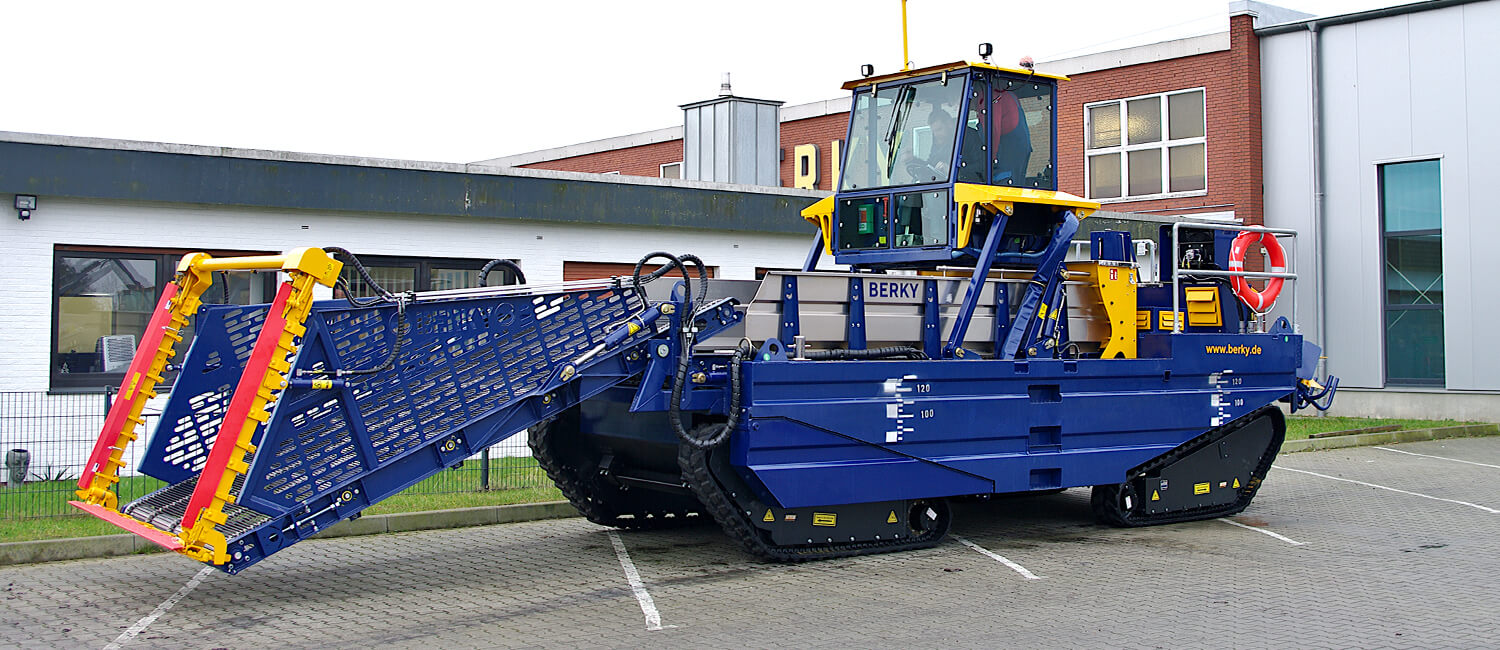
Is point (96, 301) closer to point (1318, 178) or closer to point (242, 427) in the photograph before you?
point (242, 427)

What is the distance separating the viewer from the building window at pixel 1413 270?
22438 millimetres

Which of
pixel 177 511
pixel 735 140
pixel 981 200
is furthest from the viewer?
pixel 735 140

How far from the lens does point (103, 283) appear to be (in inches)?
554

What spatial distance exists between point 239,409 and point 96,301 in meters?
7.41

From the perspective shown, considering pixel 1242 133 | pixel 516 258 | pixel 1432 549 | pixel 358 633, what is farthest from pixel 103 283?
pixel 1242 133

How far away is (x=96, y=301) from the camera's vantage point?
14039 mm

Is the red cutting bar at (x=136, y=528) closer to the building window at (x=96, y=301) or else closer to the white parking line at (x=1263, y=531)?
the building window at (x=96, y=301)

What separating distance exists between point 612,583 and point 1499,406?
17.9 meters

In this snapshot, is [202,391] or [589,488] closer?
[202,391]

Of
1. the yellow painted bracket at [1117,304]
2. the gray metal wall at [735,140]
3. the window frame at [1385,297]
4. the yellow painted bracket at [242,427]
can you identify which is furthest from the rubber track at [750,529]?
the window frame at [1385,297]

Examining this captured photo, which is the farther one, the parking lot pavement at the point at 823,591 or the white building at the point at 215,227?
the white building at the point at 215,227

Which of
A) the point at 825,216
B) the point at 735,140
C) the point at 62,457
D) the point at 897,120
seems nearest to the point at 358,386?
the point at 825,216

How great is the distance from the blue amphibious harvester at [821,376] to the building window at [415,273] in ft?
18.2

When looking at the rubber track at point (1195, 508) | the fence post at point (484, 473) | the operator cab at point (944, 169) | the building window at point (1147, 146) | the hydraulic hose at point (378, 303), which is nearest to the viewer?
the hydraulic hose at point (378, 303)
